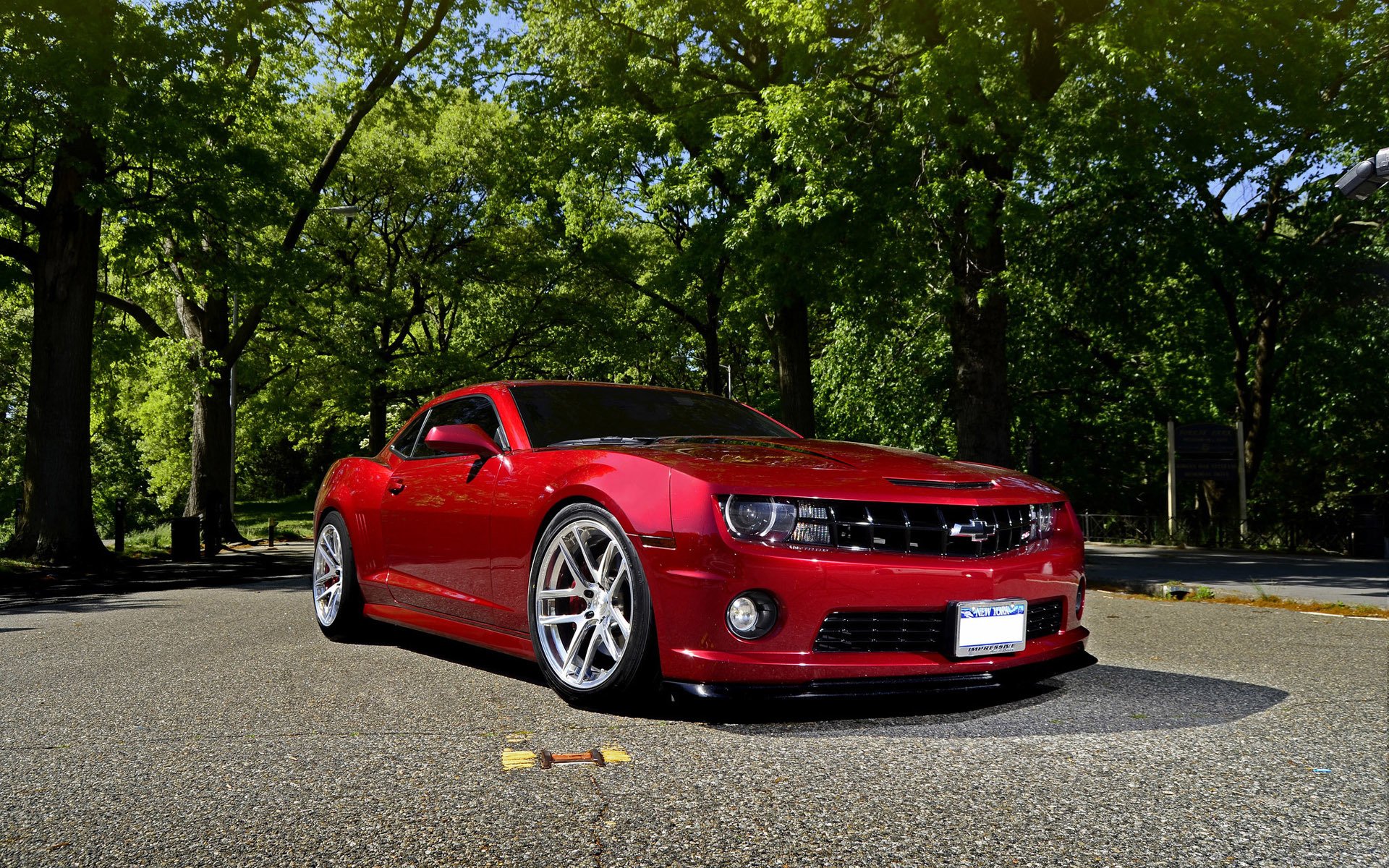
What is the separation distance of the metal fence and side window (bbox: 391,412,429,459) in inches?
713

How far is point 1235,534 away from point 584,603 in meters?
20.0

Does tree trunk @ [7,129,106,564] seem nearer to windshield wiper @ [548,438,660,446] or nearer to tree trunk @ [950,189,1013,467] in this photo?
tree trunk @ [950,189,1013,467]

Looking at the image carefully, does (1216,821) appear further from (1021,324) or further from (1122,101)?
(1021,324)

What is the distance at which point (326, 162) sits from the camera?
957 inches

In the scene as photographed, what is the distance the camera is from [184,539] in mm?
17875

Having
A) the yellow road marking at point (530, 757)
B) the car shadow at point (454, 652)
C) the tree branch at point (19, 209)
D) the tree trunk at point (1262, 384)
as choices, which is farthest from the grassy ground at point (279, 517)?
the tree trunk at point (1262, 384)

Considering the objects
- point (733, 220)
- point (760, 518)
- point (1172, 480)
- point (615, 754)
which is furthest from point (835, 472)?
point (1172, 480)

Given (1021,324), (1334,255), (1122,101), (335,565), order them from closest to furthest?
(335,565), (1122,101), (1334,255), (1021,324)

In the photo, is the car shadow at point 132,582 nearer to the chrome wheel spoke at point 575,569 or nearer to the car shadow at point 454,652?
the car shadow at point 454,652

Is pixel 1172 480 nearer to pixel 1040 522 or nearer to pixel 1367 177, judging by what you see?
pixel 1367 177

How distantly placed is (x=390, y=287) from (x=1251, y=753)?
29428 millimetres

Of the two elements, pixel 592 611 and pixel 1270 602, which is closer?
pixel 592 611

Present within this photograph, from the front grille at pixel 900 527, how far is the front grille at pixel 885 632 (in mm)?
233

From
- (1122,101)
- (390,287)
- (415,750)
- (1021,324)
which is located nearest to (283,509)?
(390,287)
